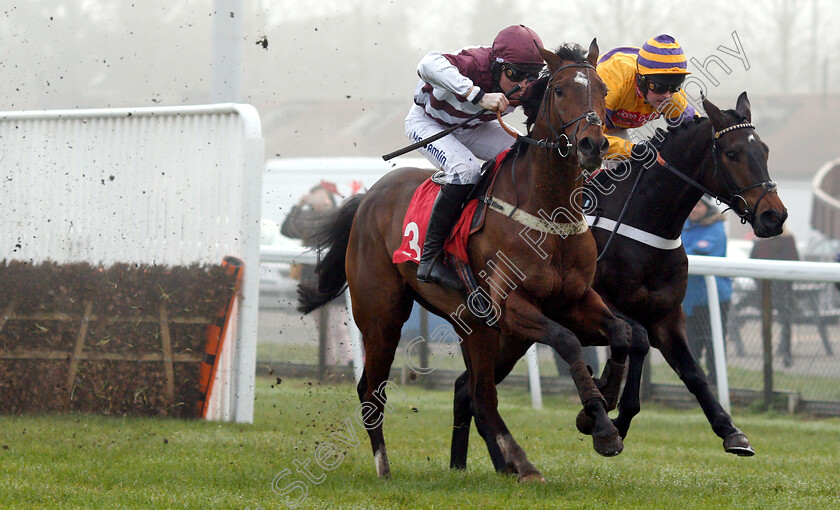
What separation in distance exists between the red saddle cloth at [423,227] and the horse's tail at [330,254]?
810 mm

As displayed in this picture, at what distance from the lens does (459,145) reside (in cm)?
532

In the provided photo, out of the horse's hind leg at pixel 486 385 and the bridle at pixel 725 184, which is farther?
the horse's hind leg at pixel 486 385

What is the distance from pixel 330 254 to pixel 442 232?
1411 mm

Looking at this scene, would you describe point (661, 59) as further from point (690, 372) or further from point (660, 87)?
point (690, 372)

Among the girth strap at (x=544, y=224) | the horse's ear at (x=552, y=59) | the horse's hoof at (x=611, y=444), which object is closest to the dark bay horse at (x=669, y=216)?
the girth strap at (x=544, y=224)

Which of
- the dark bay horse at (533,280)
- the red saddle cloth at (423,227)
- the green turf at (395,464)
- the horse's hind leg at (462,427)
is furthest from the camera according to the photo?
the horse's hind leg at (462,427)

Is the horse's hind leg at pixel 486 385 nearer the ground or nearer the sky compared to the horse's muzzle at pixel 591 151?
nearer the ground

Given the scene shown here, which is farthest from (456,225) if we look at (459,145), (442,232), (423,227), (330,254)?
(330,254)

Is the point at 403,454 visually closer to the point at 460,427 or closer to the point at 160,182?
the point at 460,427

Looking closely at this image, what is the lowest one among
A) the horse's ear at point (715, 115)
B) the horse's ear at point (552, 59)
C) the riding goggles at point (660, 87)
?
the horse's ear at point (715, 115)

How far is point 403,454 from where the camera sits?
6223 millimetres

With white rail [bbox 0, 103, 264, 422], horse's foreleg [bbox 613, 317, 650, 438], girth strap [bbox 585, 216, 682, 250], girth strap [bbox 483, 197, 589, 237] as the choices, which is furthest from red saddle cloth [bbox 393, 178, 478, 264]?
white rail [bbox 0, 103, 264, 422]

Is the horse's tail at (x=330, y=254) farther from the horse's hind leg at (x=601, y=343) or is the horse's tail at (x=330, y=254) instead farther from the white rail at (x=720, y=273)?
the horse's hind leg at (x=601, y=343)

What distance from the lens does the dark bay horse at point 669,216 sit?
4910 mm
